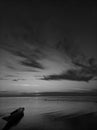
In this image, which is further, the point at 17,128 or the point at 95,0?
the point at 17,128

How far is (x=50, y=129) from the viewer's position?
7488mm

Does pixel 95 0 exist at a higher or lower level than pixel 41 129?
higher

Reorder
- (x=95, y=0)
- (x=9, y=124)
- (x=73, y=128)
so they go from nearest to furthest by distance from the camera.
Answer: (x=95, y=0) → (x=73, y=128) → (x=9, y=124)

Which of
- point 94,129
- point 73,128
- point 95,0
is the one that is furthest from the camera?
point 73,128

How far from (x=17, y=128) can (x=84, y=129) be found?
3.92 meters

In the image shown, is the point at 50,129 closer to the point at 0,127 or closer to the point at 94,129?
the point at 94,129

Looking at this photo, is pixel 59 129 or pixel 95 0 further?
pixel 59 129

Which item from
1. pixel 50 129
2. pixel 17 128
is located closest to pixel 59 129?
pixel 50 129

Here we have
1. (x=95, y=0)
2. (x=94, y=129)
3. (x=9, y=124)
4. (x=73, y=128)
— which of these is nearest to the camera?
(x=95, y=0)

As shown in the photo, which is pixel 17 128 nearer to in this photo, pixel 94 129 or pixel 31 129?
pixel 31 129

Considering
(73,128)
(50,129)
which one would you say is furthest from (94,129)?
(50,129)

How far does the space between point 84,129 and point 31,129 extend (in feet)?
9.58

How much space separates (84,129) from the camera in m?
7.27

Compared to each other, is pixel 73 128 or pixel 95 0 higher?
pixel 95 0
